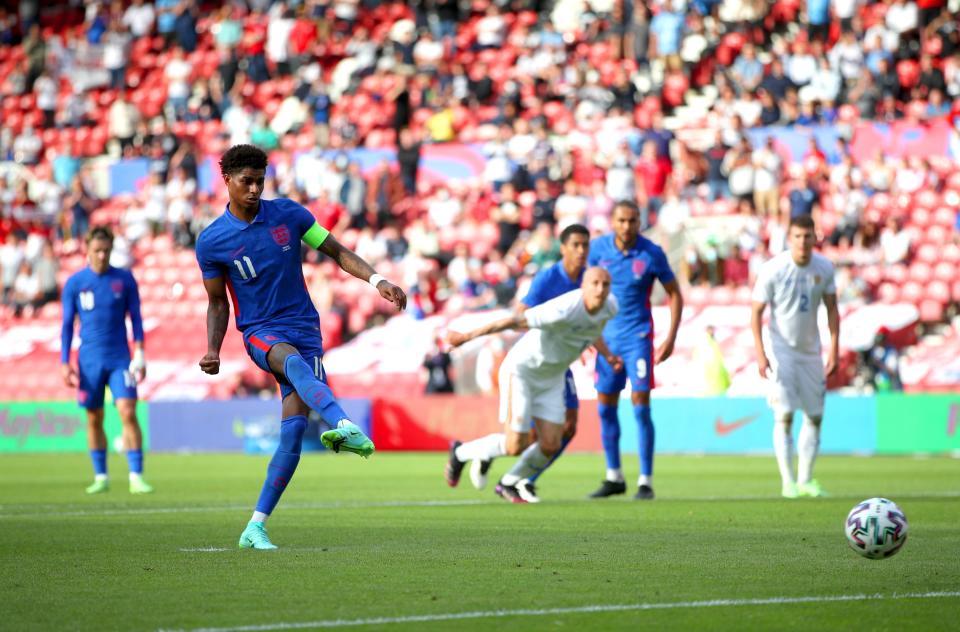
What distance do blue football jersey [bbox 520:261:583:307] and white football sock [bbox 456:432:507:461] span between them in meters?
1.13

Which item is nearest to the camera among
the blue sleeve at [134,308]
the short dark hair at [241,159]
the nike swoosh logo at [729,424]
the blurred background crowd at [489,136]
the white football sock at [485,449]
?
the short dark hair at [241,159]

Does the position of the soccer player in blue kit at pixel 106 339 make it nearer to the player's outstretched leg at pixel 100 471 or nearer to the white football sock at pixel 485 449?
the player's outstretched leg at pixel 100 471

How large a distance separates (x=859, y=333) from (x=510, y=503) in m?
12.7

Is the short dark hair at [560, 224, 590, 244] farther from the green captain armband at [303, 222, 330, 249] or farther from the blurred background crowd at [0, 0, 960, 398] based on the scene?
the blurred background crowd at [0, 0, 960, 398]

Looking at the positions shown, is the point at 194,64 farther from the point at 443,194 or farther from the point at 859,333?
the point at 859,333

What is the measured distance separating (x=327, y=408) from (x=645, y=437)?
19.2 feet

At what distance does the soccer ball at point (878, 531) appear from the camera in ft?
27.1

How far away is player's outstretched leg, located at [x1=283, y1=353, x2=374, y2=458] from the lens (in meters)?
8.27

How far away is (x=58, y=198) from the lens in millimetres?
→ 35875

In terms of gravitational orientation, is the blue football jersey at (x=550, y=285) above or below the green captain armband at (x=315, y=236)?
below

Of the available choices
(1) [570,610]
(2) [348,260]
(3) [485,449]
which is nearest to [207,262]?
(2) [348,260]

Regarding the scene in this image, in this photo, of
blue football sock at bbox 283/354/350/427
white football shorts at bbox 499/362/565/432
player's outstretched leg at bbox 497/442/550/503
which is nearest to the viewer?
blue football sock at bbox 283/354/350/427

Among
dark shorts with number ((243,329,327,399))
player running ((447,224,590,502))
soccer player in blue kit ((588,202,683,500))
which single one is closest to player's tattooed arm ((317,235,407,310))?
dark shorts with number ((243,329,327,399))

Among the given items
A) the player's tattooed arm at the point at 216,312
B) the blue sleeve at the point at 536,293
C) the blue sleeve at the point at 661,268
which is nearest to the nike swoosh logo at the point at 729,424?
the blue sleeve at the point at 661,268
